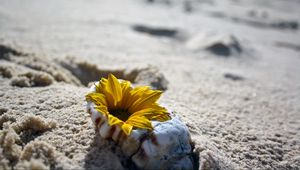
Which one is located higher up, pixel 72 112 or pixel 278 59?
pixel 72 112

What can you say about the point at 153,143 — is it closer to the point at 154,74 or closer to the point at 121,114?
the point at 121,114

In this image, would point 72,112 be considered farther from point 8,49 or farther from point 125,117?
point 8,49

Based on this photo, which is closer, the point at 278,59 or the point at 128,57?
the point at 128,57

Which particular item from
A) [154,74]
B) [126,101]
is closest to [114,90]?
[126,101]

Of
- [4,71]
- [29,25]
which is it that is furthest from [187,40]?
[4,71]

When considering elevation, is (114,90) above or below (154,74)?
above

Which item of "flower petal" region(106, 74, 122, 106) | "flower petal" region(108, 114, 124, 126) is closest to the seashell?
"flower petal" region(108, 114, 124, 126)

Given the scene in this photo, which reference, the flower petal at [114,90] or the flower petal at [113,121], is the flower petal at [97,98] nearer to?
the flower petal at [114,90]
